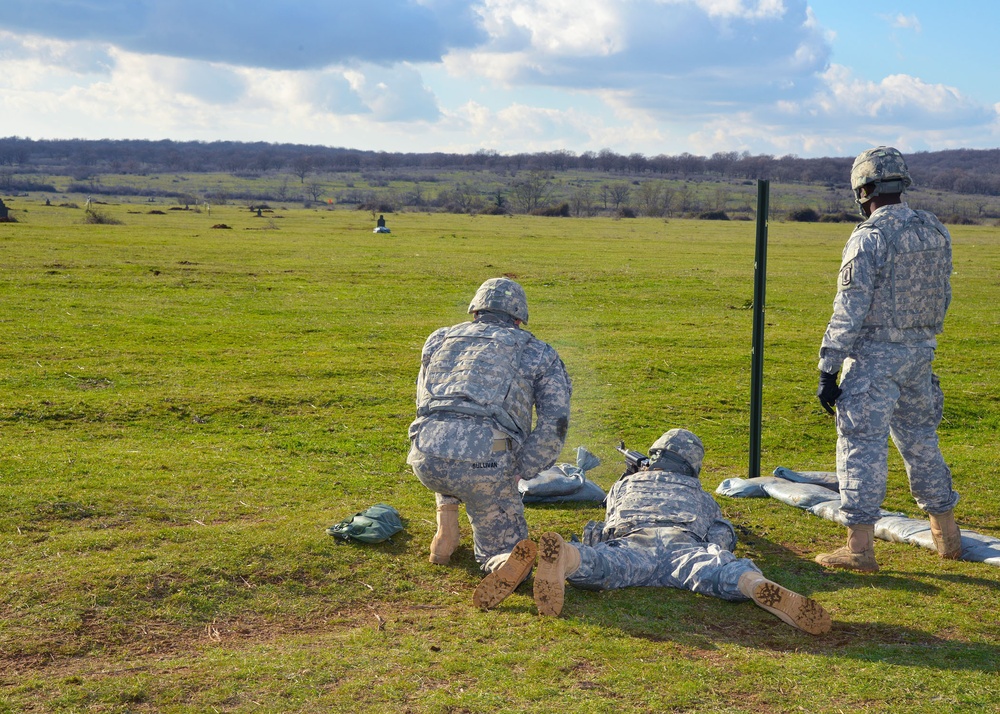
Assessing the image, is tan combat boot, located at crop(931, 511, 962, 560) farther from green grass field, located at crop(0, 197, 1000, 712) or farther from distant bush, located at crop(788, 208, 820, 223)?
distant bush, located at crop(788, 208, 820, 223)

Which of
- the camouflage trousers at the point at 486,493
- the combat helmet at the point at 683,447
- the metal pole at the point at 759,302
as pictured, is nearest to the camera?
the camouflage trousers at the point at 486,493

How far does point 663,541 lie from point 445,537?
1596 mm

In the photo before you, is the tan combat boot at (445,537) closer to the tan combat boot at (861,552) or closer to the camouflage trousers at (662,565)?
the camouflage trousers at (662,565)

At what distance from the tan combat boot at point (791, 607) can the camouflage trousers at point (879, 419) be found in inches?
60.8

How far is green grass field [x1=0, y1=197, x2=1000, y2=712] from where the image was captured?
16.4ft

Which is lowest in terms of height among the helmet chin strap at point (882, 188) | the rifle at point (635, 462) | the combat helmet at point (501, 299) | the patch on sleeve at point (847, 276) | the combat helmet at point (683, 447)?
the rifle at point (635, 462)

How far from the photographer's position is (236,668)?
16.8ft

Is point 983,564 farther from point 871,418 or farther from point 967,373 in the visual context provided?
point 967,373

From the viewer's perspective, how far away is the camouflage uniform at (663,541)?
20.2 ft

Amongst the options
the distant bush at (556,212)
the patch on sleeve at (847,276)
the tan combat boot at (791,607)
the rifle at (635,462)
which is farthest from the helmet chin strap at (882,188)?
the distant bush at (556,212)

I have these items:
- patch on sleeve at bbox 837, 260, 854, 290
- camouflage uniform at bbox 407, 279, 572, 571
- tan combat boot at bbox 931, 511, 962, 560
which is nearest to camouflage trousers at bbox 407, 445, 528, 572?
camouflage uniform at bbox 407, 279, 572, 571

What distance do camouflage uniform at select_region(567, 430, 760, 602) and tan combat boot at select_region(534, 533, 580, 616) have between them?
37cm

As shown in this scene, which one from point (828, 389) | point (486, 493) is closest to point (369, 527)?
point (486, 493)

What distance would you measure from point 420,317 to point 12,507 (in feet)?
49.3
